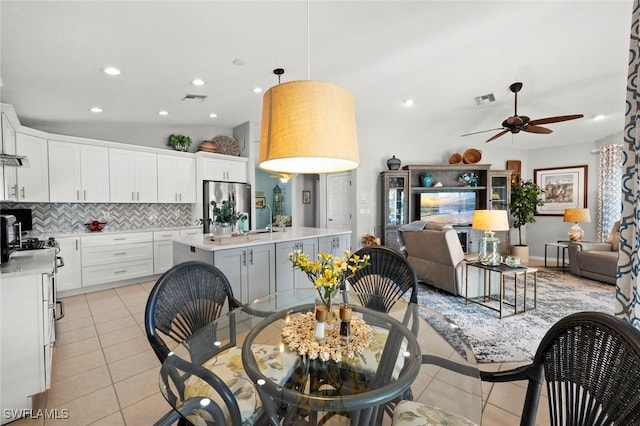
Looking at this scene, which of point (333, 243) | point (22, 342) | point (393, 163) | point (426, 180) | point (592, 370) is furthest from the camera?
point (426, 180)

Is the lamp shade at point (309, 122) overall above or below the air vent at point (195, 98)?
below

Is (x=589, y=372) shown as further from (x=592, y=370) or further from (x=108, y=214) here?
(x=108, y=214)

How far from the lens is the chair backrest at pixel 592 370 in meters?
0.75

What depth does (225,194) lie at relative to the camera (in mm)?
5496

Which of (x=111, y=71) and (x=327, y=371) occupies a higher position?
(x=111, y=71)

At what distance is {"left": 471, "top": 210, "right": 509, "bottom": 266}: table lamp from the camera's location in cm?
317

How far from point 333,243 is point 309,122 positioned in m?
3.14

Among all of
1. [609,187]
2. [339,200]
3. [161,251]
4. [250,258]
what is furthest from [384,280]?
[609,187]

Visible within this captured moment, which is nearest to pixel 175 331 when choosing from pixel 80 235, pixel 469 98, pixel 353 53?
pixel 353 53

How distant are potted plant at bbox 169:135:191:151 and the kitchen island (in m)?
2.55

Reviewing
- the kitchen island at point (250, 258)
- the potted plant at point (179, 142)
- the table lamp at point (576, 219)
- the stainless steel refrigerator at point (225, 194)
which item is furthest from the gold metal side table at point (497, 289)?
the potted plant at point (179, 142)

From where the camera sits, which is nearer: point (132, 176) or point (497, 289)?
point (497, 289)

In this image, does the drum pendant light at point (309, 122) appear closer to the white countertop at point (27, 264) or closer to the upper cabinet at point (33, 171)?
the white countertop at point (27, 264)

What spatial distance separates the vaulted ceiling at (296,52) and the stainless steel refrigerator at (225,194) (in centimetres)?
129
